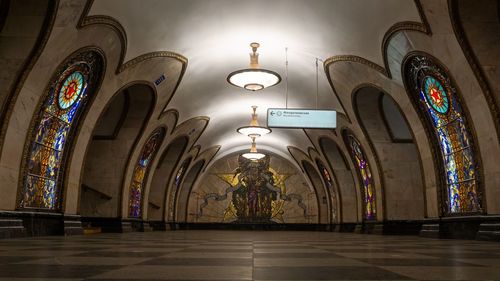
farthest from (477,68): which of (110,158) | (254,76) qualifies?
(110,158)

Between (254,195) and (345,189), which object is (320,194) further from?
(345,189)

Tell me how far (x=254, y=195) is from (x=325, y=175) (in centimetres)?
700

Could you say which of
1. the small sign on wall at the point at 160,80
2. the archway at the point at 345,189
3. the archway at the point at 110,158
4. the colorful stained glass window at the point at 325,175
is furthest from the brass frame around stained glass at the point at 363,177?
the archway at the point at 110,158

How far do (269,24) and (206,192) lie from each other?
60.3 feet

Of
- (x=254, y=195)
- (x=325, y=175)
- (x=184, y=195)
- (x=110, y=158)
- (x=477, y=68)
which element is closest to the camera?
(x=477, y=68)

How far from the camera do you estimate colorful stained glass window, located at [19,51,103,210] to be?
7887mm

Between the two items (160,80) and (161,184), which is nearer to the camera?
(160,80)

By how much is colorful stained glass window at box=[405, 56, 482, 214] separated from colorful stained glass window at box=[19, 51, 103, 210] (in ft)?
21.5

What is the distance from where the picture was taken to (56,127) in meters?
8.70

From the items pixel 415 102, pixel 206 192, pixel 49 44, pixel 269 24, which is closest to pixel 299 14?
pixel 269 24

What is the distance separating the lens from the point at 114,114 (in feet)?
42.8

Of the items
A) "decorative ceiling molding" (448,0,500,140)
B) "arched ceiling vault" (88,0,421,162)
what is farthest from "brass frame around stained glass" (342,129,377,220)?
"decorative ceiling molding" (448,0,500,140)

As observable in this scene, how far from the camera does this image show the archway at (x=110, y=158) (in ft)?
41.9

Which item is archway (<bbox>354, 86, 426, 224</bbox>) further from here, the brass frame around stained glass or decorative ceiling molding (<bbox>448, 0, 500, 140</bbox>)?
decorative ceiling molding (<bbox>448, 0, 500, 140</bbox>)
